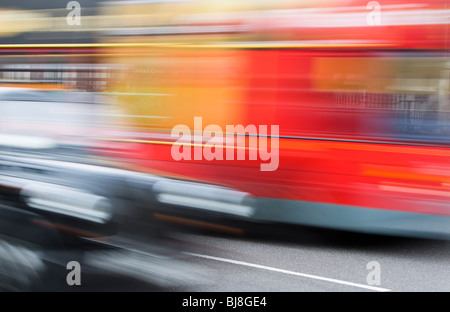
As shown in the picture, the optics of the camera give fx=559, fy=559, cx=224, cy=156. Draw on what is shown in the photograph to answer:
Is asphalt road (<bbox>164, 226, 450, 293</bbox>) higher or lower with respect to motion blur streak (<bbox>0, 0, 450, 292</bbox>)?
lower

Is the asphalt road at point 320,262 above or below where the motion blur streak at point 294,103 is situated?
below

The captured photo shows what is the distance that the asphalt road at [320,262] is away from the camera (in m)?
4.46

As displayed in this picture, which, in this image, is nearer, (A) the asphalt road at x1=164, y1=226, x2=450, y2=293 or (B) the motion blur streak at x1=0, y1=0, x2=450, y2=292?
(A) the asphalt road at x1=164, y1=226, x2=450, y2=293

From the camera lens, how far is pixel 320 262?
5.25m

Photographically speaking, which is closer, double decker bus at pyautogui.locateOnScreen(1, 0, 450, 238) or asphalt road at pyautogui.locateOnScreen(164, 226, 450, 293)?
asphalt road at pyautogui.locateOnScreen(164, 226, 450, 293)

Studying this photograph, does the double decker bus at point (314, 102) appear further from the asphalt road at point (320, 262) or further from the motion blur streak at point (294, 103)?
the asphalt road at point (320, 262)

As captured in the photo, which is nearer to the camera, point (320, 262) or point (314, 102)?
point (320, 262)

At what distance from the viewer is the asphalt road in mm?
4465

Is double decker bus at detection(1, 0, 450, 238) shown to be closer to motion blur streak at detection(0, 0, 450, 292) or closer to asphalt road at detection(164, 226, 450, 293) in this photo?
motion blur streak at detection(0, 0, 450, 292)

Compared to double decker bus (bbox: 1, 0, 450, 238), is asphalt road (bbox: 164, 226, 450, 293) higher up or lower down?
lower down

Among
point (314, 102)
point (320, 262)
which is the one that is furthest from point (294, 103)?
point (320, 262)

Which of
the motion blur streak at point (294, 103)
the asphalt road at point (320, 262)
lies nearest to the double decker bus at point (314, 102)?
the motion blur streak at point (294, 103)

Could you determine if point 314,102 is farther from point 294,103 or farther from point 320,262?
point 320,262

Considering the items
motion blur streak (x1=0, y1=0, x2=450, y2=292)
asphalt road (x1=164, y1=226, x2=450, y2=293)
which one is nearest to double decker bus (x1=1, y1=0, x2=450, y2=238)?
motion blur streak (x1=0, y1=0, x2=450, y2=292)
